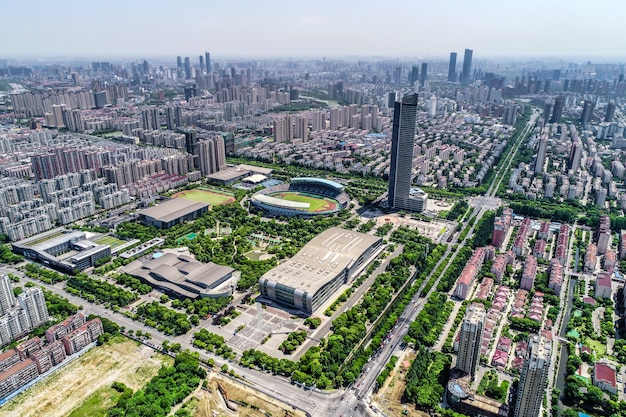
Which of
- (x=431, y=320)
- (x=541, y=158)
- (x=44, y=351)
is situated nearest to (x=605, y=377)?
(x=431, y=320)

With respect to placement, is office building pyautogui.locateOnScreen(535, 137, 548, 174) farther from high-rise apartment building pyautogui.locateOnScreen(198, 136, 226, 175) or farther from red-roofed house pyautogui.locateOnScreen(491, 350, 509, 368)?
high-rise apartment building pyautogui.locateOnScreen(198, 136, 226, 175)

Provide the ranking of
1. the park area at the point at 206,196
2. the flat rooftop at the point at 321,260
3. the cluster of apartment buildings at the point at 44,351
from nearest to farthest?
the cluster of apartment buildings at the point at 44,351 < the flat rooftop at the point at 321,260 < the park area at the point at 206,196

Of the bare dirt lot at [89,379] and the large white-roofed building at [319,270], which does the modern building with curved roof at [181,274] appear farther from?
the bare dirt lot at [89,379]

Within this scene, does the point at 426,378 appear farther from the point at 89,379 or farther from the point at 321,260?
the point at 89,379

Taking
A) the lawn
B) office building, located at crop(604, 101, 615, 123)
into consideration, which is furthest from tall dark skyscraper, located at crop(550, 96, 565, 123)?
the lawn

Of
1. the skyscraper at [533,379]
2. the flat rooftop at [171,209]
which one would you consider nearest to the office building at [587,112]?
the flat rooftop at [171,209]

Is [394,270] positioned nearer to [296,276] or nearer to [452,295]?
[452,295]

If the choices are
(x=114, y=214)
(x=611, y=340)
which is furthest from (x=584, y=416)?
(x=114, y=214)
